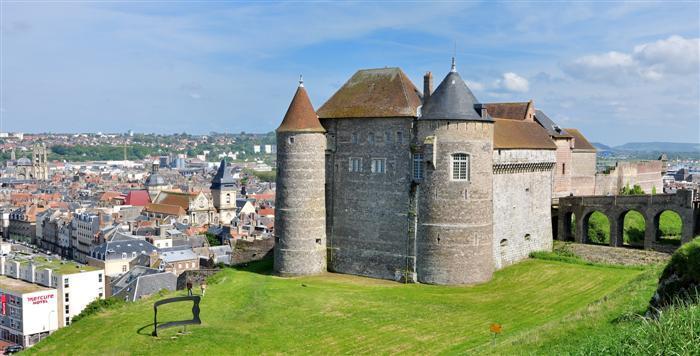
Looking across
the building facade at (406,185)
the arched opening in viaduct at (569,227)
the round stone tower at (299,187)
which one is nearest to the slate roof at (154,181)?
the building facade at (406,185)

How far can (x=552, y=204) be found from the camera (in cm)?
4762

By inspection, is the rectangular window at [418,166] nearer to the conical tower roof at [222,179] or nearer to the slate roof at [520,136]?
the slate roof at [520,136]

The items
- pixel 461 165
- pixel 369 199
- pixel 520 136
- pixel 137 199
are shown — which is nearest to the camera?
pixel 461 165

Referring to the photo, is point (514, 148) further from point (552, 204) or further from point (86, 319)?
point (86, 319)

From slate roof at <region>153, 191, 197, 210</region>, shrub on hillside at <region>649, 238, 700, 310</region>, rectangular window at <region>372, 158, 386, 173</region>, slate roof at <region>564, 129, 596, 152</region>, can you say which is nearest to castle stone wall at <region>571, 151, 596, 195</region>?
slate roof at <region>564, 129, 596, 152</region>

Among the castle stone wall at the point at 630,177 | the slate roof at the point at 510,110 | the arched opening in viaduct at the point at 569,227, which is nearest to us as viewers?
the arched opening in viaduct at the point at 569,227

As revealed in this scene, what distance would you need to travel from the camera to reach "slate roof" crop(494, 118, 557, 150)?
130 feet

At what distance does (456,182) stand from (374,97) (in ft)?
25.1

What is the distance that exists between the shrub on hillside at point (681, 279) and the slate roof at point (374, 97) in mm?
20672

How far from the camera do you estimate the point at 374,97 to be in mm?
39094

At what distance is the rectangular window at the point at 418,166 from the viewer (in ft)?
120

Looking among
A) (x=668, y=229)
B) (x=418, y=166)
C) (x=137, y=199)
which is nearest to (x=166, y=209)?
(x=137, y=199)

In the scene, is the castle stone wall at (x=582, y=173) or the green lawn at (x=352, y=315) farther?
the castle stone wall at (x=582, y=173)

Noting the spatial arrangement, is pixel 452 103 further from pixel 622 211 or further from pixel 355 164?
pixel 622 211
